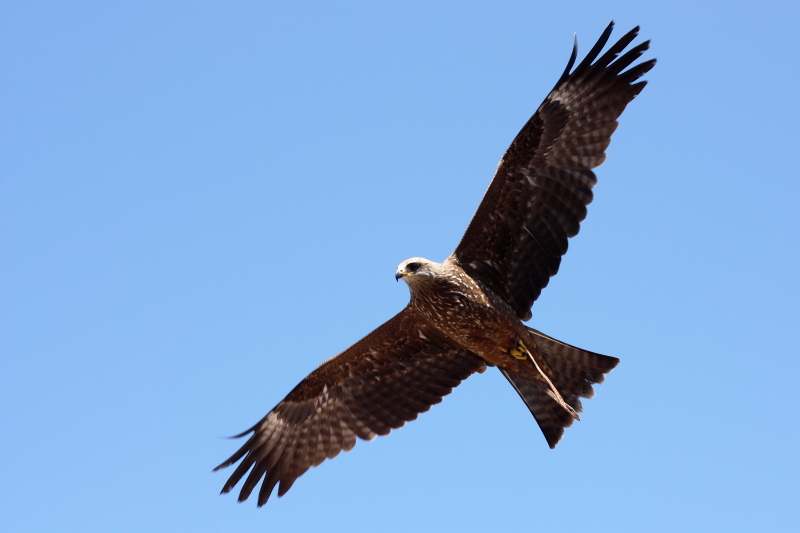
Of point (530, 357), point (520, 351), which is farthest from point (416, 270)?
point (530, 357)

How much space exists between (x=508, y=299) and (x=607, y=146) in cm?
195

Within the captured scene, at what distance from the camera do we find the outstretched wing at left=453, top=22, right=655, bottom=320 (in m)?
9.09

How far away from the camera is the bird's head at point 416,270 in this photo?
916 cm

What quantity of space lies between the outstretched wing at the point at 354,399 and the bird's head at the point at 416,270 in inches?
37.1

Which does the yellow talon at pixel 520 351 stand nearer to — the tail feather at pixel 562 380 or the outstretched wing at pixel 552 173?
the tail feather at pixel 562 380

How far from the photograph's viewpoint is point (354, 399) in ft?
34.7

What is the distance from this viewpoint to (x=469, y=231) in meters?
9.42

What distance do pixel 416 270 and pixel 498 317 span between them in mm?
1001

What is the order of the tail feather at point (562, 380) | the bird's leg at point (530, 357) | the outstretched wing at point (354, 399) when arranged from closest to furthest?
the bird's leg at point (530, 357)
the tail feather at point (562, 380)
the outstretched wing at point (354, 399)

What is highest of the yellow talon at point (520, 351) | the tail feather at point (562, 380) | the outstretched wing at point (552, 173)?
the outstretched wing at point (552, 173)

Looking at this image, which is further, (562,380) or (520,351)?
(562,380)

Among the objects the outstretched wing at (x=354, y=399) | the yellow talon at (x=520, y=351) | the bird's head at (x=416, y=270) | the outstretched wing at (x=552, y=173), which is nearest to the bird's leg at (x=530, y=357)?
the yellow talon at (x=520, y=351)

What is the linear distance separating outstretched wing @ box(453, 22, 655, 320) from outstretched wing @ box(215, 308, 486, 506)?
1299 millimetres

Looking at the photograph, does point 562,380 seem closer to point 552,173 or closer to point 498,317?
point 498,317
